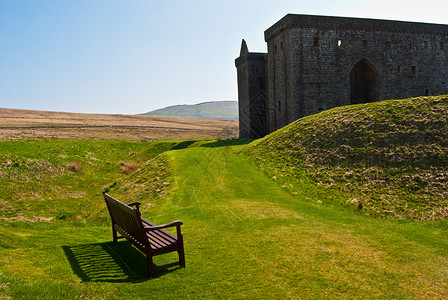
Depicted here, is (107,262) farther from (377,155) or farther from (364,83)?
(364,83)

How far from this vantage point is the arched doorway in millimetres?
36803

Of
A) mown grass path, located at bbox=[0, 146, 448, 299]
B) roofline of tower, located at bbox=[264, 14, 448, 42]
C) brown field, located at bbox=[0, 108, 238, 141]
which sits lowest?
mown grass path, located at bbox=[0, 146, 448, 299]

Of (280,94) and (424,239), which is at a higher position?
(280,94)

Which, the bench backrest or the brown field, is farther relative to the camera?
the brown field

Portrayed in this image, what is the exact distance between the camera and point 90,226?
11977 millimetres

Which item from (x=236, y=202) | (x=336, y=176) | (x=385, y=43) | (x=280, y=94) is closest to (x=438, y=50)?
(x=385, y=43)

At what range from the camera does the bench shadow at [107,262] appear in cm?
714

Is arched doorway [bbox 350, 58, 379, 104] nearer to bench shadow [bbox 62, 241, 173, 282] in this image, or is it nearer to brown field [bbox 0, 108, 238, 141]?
brown field [bbox 0, 108, 238, 141]

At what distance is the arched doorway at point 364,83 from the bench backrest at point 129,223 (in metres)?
33.7

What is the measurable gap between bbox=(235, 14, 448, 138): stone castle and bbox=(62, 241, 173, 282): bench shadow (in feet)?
86.3

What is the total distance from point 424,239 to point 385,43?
31.3m

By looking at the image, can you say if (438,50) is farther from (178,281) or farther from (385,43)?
(178,281)

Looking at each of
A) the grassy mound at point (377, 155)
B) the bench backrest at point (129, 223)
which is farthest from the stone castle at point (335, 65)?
the bench backrest at point (129, 223)

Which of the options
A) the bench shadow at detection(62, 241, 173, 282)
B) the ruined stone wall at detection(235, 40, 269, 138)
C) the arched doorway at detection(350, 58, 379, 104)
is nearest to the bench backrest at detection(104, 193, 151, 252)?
the bench shadow at detection(62, 241, 173, 282)
